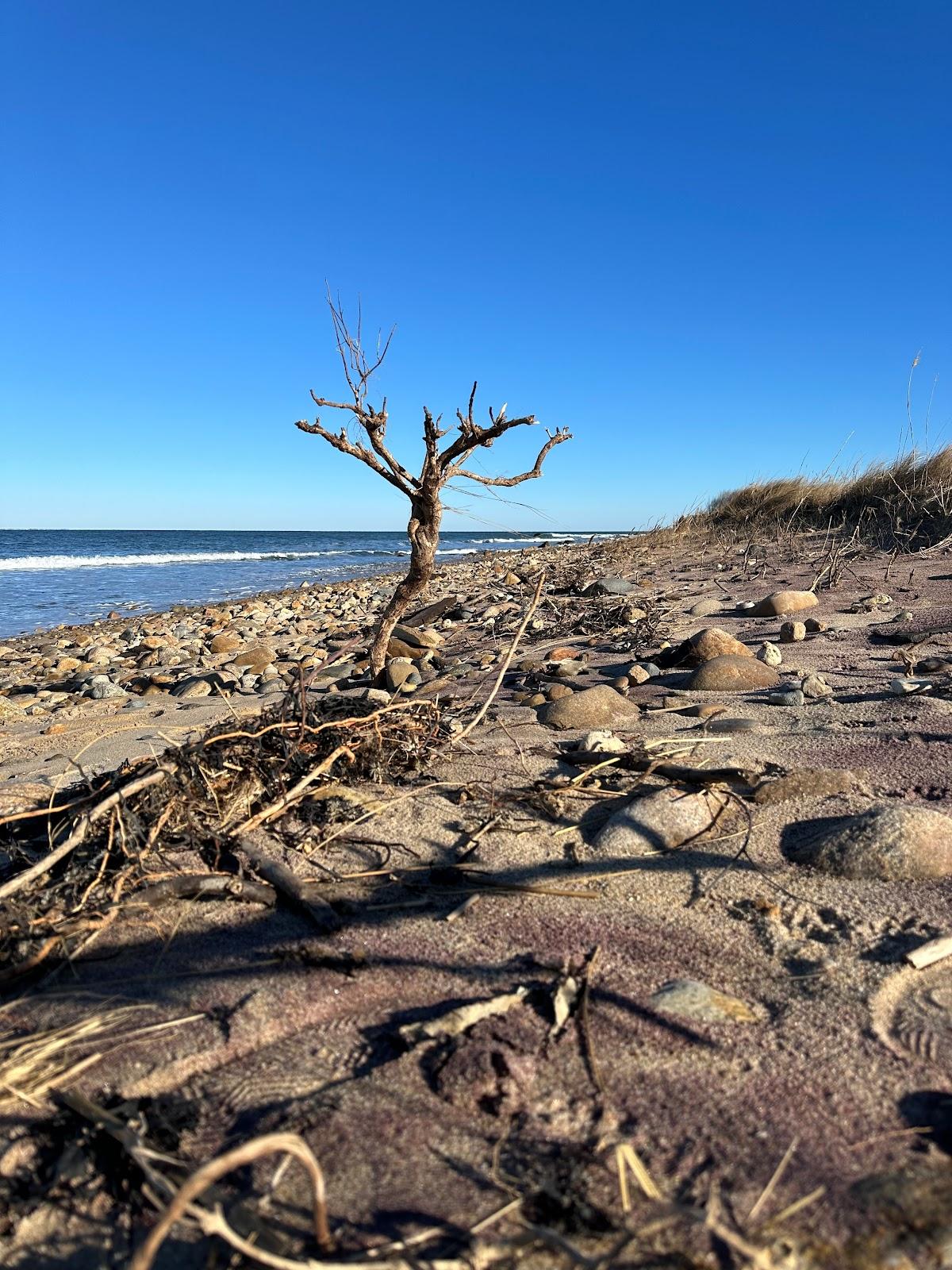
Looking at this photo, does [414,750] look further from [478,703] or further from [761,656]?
[761,656]

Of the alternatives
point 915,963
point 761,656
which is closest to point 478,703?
point 761,656

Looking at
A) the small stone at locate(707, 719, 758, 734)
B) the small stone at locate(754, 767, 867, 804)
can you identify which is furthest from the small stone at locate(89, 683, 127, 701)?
the small stone at locate(754, 767, 867, 804)

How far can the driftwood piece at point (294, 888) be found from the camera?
5.61ft

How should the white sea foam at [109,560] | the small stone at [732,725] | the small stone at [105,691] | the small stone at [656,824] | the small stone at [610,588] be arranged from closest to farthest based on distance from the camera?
the small stone at [656,824]
the small stone at [732,725]
the small stone at [105,691]
the small stone at [610,588]
the white sea foam at [109,560]

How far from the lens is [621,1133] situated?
1.12m

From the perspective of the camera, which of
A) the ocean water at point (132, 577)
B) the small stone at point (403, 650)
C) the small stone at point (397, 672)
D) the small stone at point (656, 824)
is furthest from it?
the ocean water at point (132, 577)

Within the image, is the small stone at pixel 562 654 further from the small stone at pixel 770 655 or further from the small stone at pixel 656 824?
the small stone at pixel 656 824

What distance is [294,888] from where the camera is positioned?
181 cm

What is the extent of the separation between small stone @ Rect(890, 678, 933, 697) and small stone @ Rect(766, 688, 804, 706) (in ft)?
1.16

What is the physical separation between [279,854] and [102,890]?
0.44 meters

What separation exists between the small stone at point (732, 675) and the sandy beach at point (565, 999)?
286 mm

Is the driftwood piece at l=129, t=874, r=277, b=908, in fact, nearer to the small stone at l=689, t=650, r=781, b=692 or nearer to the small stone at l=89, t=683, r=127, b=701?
the small stone at l=689, t=650, r=781, b=692

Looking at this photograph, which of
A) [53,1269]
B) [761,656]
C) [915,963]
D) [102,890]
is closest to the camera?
[53,1269]

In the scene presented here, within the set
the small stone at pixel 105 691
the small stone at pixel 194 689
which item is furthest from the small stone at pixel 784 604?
the small stone at pixel 105 691
